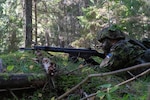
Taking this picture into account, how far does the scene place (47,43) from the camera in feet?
88.1

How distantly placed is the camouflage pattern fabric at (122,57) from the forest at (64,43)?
1.02ft

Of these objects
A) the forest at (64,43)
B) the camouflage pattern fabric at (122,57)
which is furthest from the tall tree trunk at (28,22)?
the camouflage pattern fabric at (122,57)

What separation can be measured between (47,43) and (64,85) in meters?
23.3

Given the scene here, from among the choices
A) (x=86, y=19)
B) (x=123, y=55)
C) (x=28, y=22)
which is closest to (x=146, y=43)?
(x=123, y=55)

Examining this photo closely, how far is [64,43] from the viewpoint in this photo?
25.9 m

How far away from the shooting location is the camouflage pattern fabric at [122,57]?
5.54 metres

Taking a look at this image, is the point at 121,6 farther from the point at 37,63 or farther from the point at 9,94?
the point at 9,94

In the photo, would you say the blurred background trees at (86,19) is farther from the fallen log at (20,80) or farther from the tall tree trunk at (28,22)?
the fallen log at (20,80)

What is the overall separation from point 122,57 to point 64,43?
20394 millimetres

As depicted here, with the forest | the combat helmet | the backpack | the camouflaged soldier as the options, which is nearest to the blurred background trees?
the forest

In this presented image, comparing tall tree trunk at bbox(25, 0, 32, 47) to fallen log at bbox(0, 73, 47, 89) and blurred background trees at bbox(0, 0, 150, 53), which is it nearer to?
blurred background trees at bbox(0, 0, 150, 53)

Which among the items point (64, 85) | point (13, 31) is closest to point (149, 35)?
point (13, 31)

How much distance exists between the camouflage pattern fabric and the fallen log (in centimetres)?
225

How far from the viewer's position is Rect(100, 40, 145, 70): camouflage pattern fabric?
5.54 m
